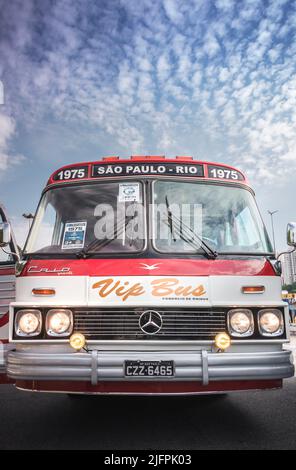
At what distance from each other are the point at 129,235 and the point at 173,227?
46 cm

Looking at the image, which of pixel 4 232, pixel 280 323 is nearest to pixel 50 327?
pixel 4 232

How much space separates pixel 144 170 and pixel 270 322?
2070mm

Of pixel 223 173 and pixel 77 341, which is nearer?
Answer: pixel 77 341

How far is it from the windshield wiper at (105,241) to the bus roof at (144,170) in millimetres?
615

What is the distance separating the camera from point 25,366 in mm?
3682

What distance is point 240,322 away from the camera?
3854mm

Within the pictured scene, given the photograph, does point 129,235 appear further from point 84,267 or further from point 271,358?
point 271,358

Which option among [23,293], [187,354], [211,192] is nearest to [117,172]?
[211,192]

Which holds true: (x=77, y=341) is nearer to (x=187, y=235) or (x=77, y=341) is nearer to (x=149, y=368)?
(x=149, y=368)

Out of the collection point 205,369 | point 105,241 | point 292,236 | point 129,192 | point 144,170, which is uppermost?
point 144,170

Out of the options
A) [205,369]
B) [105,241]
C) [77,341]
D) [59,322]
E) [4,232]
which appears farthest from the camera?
[4,232]

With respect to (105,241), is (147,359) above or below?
below

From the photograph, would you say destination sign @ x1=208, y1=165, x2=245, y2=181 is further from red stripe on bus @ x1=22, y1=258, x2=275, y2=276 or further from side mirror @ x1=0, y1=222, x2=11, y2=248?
side mirror @ x1=0, y1=222, x2=11, y2=248

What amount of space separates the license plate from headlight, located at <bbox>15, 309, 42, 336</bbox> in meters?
0.92
